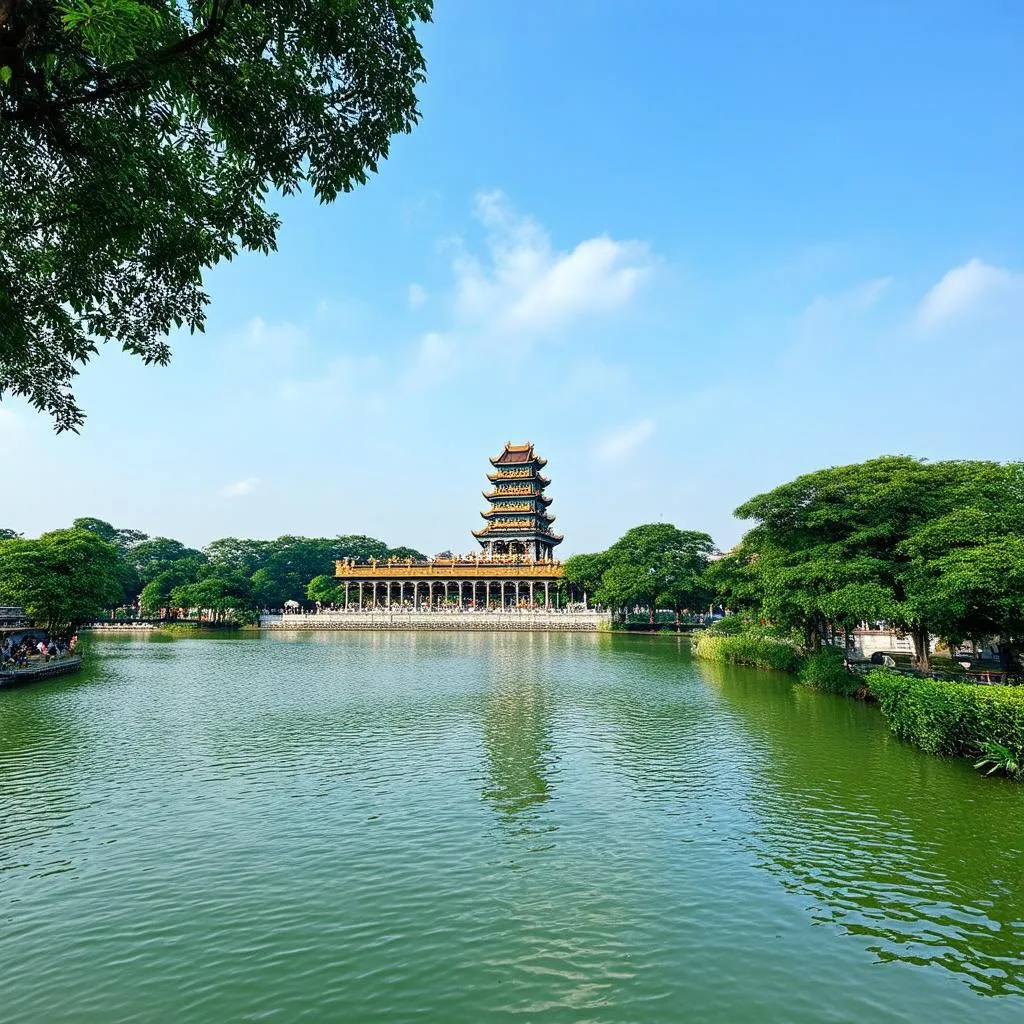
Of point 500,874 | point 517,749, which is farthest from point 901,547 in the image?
point 500,874

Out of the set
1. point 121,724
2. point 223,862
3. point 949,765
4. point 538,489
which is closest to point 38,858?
point 223,862

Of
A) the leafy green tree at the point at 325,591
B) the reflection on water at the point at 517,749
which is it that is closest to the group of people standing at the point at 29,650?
the reflection on water at the point at 517,749

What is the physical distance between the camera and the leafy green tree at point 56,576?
38000 millimetres

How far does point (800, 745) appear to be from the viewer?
18203 millimetres

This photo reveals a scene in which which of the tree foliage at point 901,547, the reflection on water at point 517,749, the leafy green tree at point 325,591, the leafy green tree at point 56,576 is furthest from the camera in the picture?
the leafy green tree at point 325,591

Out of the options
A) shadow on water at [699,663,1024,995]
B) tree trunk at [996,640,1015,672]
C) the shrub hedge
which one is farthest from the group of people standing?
tree trunk at [996,640,1015,672]

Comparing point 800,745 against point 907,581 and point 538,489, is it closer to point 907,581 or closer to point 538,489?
point 907,581

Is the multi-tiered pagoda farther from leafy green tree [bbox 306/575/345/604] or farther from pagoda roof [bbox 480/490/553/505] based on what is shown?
leafy green tree [bbox 306/575/345/604]

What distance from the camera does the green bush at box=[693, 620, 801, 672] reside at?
34562 mm

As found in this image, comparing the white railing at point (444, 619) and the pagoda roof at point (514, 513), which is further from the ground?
the pagoda roof at point (514, 513)

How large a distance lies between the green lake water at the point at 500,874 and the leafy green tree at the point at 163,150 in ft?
22.7

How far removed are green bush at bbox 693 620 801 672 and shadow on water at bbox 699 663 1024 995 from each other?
16167mm

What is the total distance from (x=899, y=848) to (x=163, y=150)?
1460cm

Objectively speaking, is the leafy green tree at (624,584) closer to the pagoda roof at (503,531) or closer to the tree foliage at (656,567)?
the tree foliage at (656,567)
